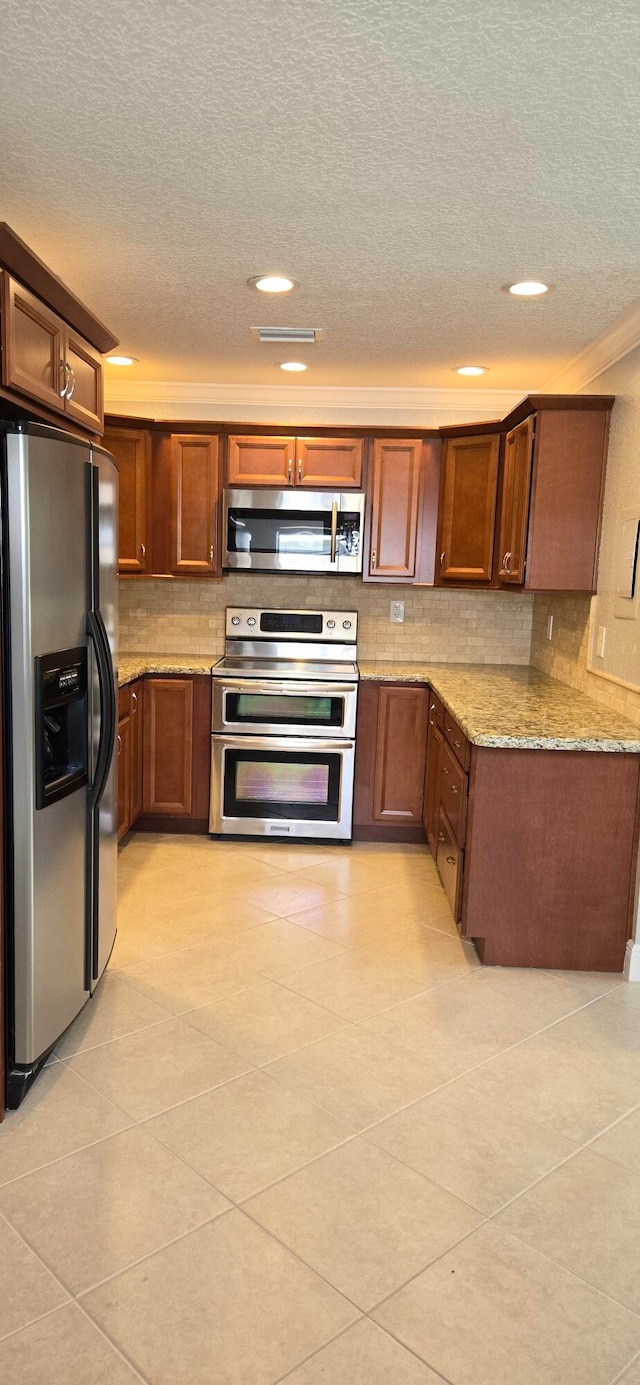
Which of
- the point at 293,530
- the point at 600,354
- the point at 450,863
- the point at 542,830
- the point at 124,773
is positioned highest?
the point at 600,354

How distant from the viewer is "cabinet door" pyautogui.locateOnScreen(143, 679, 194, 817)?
453 cm

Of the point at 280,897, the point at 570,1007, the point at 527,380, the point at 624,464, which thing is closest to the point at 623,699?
the point at 624,464

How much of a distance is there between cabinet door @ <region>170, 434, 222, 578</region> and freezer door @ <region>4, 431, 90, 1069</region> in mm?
2250

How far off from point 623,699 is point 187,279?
86.2 inches

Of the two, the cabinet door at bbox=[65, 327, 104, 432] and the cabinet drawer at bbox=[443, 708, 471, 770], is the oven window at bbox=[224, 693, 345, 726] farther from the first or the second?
the cabinet door at bbox=[65, 327, 104, 432]

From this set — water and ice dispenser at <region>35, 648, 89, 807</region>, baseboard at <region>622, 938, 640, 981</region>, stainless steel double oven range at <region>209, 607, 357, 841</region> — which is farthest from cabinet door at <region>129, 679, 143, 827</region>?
baseboard at <region>622, 938, 640, 981</region>

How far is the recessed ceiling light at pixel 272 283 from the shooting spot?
300 cm

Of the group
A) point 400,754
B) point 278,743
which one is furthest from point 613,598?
point 278,743

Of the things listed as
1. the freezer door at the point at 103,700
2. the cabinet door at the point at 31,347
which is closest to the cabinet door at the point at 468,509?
the freezer door at the point at 103,700

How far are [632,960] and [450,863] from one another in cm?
77

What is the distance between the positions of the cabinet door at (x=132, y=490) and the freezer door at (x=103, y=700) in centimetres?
182

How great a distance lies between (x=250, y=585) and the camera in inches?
201

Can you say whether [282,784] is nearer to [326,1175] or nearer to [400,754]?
[400,754]

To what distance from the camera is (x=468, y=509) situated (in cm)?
454
